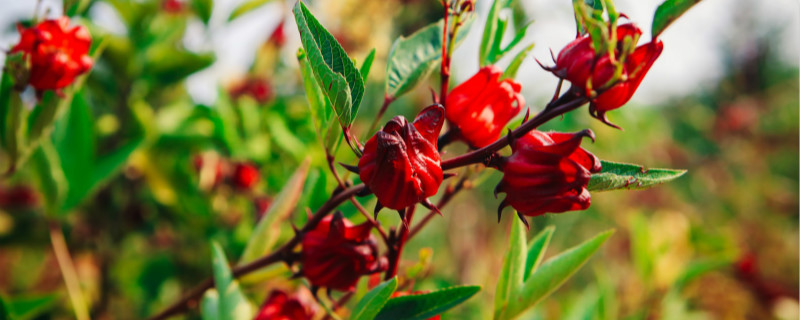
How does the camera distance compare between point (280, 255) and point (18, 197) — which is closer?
point (280, 255)

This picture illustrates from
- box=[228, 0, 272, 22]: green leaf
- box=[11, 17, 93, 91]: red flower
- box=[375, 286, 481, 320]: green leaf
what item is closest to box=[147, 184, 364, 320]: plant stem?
box=[375, 286, 481, 320]: green leaf

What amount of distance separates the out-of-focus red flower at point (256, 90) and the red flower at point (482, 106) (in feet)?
4.43

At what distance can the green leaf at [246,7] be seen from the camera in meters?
1.45

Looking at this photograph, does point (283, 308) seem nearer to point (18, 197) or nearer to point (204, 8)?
point (204, 8)

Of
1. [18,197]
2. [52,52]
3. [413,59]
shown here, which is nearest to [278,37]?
[18,197]

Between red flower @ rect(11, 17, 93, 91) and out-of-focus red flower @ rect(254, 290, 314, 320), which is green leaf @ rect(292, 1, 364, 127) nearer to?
out-of-focus red flower @ rect(254, 290, 314, 320)

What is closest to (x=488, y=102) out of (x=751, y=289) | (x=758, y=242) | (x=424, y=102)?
(x=424, y=102)

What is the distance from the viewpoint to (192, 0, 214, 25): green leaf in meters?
1.50

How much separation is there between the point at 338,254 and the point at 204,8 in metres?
1.17

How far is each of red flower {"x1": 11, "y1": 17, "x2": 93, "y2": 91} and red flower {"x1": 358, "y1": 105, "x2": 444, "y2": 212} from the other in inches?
21.4

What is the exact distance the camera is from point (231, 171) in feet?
4.91

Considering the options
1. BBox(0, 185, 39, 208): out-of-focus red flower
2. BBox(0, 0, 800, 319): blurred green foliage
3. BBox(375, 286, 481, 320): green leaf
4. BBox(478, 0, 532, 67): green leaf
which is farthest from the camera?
BBox(0, 185, 39, 208): out-of-focus red flower

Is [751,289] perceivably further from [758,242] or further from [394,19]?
[394,19]

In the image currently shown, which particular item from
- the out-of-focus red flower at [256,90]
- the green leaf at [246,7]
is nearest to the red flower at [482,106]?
the green leaf at [246,7]
